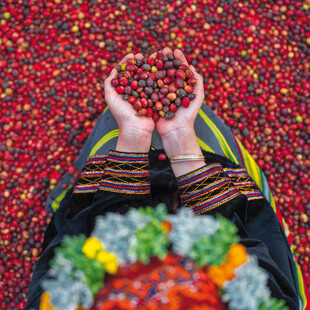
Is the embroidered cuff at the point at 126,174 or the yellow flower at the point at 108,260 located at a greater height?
the yellow flower at the point at 108,260

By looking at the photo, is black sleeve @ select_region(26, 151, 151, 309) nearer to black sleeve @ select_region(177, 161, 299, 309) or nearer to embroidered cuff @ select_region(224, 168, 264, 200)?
black sleeve @ select_region(177, 161, 299, 309)

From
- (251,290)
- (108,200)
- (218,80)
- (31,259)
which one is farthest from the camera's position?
(218,80)

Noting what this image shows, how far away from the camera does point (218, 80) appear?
2109mm

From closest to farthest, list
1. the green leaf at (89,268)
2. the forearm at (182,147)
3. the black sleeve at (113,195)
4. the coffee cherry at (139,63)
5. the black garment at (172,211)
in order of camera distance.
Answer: the green leaf at (89,268) → the black garment at (172,211) → the black sleeve at (113,195) → the forearm at (182,147) → the coffee cherry at (139,63)

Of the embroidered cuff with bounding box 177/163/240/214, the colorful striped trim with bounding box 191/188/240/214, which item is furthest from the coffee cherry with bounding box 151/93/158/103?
the colorful striped trim with bounding box 191/188/240/214

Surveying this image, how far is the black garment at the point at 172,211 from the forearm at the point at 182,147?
0.39 feet

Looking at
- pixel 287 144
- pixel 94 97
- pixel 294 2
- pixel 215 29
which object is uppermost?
pixel 294 2

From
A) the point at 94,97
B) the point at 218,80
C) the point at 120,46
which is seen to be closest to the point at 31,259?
the point at 94,97

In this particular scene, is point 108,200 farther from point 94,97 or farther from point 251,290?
point 94,97

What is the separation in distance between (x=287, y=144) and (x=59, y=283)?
71.5 inches

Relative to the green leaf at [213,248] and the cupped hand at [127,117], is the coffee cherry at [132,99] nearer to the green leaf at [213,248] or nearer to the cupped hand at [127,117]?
the cupped hand at [127,117]

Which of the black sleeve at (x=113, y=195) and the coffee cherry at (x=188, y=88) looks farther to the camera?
the coffee cherry at (x=188, y=88)

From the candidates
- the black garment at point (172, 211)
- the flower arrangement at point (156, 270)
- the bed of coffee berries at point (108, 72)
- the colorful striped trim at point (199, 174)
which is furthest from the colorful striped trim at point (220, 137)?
the flower arrangement at point (156, 270)

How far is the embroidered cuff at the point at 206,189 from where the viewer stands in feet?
3.95
